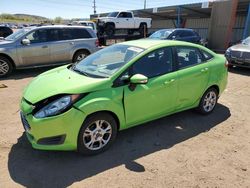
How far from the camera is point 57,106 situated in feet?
11.0

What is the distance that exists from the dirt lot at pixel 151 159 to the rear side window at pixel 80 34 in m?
5.82

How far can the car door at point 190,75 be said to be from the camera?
455cm

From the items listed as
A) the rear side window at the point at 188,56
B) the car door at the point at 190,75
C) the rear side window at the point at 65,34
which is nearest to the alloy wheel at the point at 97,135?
the car door at the point at 190,75

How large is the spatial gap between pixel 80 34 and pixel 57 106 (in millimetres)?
7579

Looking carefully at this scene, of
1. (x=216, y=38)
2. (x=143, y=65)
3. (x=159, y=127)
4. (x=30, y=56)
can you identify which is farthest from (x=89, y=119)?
(x=216, y=38)

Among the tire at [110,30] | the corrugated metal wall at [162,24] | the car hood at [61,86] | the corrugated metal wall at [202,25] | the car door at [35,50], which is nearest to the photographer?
the car hood at [61,86]

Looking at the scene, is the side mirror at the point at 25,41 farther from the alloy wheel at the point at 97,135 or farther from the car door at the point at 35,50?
the alloy wheel at the point at 97,135

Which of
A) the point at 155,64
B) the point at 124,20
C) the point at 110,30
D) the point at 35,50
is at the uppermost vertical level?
the point at 124,20

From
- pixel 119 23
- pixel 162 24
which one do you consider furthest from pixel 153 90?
pixel 162 24

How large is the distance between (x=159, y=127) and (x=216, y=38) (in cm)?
1813

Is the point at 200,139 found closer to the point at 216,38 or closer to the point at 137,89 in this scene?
the point at 137,89

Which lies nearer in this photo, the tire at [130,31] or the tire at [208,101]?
the tire at [208,101]

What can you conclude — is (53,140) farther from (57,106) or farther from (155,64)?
(155,64)

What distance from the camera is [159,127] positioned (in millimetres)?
4730
